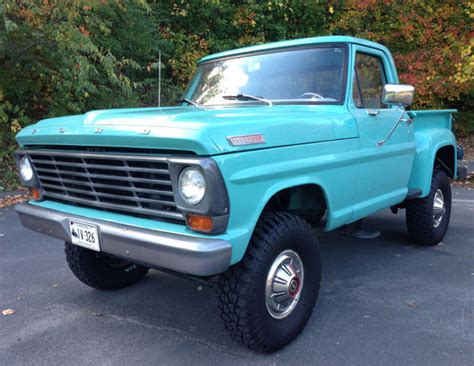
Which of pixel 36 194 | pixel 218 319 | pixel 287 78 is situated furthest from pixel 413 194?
pixel 36 194

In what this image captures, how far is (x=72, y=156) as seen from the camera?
2727 millimetres

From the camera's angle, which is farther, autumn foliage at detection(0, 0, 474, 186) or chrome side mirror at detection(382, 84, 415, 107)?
autumn foliage at detection(0, 0, 474, 186)

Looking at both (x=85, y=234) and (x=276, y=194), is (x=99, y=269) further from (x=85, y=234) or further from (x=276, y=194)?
(x=276, y=194)

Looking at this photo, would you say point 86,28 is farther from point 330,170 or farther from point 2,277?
point 330,170

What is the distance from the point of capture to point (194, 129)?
2.23 meters

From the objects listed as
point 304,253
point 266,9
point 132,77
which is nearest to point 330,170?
point 304,253

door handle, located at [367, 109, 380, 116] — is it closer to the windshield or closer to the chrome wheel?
the windshield

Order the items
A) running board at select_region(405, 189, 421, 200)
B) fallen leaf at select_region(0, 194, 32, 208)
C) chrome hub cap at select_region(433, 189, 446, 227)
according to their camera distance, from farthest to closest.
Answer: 1. fallen leaf at select_region(0, 194, 32, 208)
2. chrome hub cap at select_region(433, 189, 446, 227)
3. running board at select_region(405, 189, 421, 200)

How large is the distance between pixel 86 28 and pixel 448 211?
7291 millimetres

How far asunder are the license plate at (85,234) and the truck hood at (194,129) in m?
0.48

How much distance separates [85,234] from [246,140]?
112 cm

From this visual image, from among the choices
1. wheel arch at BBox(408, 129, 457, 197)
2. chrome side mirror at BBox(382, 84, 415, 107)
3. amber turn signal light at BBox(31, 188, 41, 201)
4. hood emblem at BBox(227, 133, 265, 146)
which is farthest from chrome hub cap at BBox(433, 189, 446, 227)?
amber turn signal light at BBox(31, 188, 41, 201)

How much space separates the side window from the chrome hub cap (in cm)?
135

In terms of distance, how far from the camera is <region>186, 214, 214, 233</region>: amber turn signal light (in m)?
2.26
